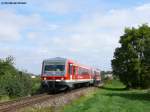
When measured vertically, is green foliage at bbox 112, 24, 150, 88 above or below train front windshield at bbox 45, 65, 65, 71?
above

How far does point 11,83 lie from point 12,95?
1.17 metres

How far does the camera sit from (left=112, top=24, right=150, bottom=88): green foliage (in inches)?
2461

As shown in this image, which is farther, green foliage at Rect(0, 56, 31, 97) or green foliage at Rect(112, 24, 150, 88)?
green foliage at Rect(112, 24, 150, 88)

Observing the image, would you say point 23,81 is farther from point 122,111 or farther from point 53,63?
point 122,111

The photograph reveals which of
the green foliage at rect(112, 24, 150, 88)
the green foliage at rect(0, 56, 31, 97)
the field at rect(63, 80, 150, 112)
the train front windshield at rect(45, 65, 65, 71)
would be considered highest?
the green foliage at rect(112, 24, 150, 88)

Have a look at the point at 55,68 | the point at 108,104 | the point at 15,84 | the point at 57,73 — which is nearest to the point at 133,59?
the point at 55,68

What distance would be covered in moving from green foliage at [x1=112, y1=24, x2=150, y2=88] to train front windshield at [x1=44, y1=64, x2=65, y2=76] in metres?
26.4

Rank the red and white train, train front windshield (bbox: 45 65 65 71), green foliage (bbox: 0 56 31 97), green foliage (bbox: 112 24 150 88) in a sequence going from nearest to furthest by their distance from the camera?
green foliage (bbox: 0 56 31 97), the red and white train, train front windshield (bbox: 45 65 65 71), green foliage (bbox: 112 24 150 88)

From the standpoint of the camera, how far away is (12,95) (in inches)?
1406

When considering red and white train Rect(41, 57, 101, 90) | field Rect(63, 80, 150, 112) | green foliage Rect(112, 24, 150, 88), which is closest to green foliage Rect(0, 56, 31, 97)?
red and white train Rect(41, 57, 101, 90)

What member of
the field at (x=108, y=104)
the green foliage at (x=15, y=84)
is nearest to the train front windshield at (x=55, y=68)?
the green foliage at (x=15, y=84)

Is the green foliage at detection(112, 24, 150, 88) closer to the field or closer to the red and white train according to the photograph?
the red and white train

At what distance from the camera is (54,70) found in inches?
1473

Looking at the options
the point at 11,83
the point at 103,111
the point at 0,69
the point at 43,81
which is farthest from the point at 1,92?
the point at 103,111
